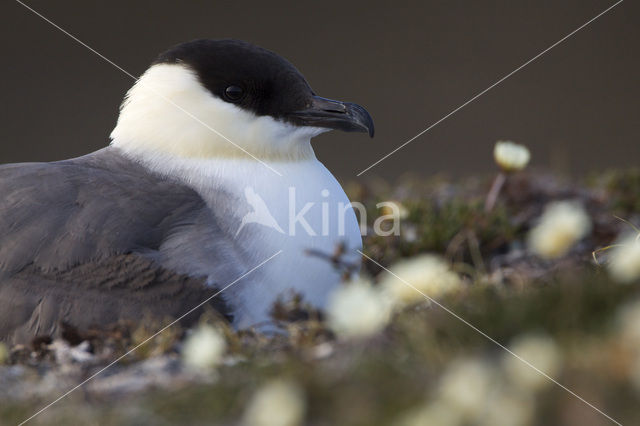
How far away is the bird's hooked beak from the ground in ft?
3.37

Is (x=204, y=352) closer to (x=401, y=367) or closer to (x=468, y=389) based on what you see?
(x=401, y=367)

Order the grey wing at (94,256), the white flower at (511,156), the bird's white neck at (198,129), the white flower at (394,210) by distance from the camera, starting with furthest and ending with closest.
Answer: the white flower at (394,210) → the white flower at (511,156) → the bird's white neck at (198,129) → the grey wing at (94,256)

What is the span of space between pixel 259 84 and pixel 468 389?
2.25 meters

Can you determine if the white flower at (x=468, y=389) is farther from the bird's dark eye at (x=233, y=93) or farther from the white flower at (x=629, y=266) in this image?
the bird's dark eye at (x=233, y=93)

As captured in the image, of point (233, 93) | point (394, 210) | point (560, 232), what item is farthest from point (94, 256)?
point (394, 210)

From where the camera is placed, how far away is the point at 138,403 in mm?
1975

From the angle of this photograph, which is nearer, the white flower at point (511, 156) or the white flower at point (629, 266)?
the white flower at point (629, 266)

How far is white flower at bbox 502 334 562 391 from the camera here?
162cm

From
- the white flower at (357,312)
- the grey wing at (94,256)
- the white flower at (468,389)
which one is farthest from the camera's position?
the grey wing at (94,256)

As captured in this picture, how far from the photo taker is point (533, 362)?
1686mm

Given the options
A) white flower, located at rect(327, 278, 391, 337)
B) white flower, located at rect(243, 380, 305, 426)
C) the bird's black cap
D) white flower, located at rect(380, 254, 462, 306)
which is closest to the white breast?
the bird's black cap

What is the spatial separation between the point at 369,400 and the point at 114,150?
2346 mm

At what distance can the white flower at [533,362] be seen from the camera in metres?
1.62

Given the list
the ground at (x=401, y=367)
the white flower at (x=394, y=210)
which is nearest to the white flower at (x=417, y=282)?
the ground at (x=401, y=367)
